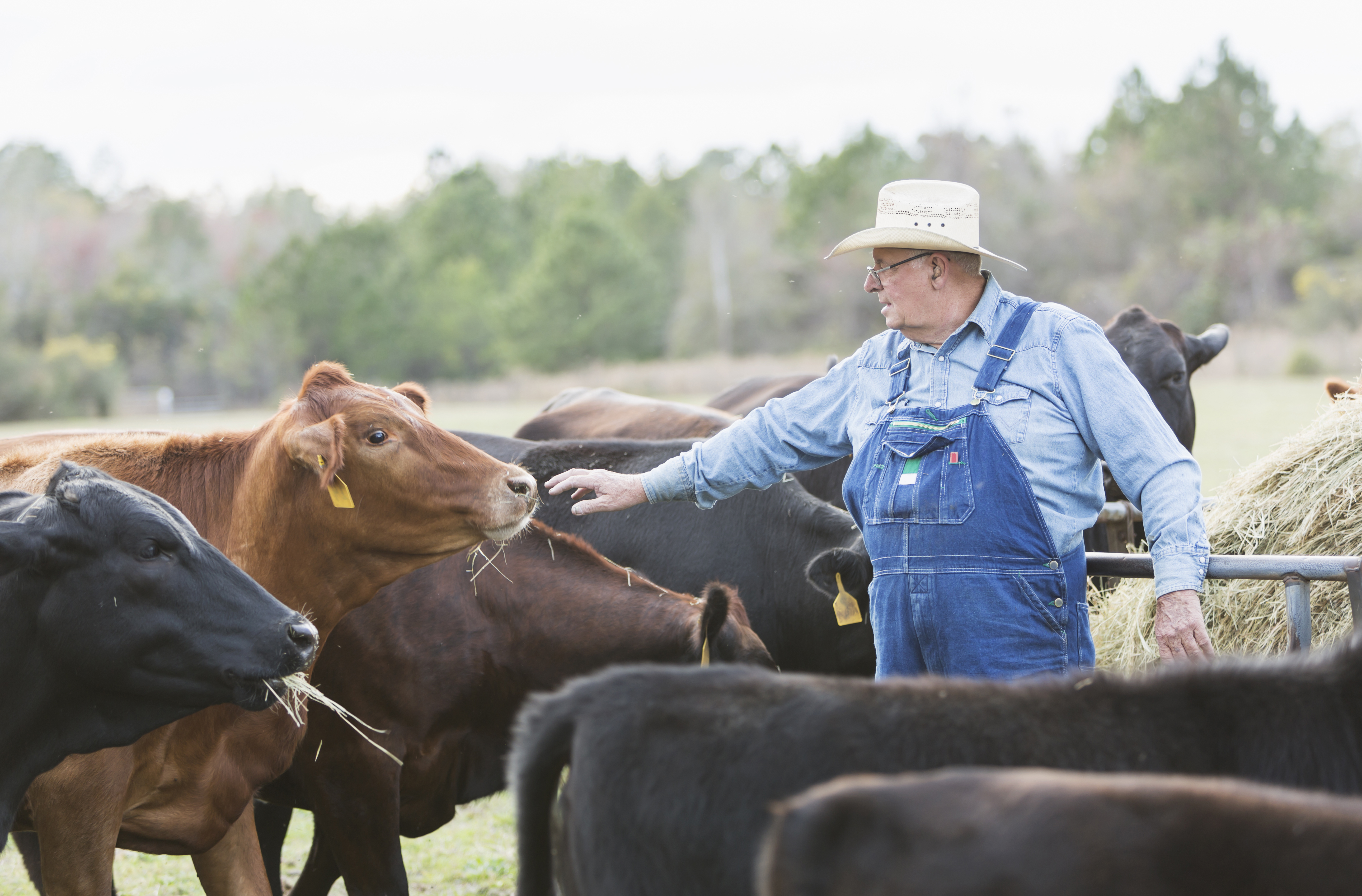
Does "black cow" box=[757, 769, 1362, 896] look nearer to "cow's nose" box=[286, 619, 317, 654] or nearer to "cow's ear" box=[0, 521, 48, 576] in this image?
"cow's nose" box=[286, 619, 317, 654]

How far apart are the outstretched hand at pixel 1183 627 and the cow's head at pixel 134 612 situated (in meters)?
2.14

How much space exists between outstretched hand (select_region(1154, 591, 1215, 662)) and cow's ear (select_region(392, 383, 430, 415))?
2.58 metres

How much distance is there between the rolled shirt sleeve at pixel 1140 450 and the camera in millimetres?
2898

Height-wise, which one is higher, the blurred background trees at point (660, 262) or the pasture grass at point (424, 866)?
the blurred background trees at point (660, 262)

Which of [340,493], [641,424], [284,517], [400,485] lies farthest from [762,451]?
[641,424]

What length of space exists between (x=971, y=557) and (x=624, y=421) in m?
4.90

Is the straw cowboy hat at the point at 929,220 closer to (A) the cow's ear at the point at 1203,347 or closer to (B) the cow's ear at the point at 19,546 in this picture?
(B) the cow's ear at the point at 19,546

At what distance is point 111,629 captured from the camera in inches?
112

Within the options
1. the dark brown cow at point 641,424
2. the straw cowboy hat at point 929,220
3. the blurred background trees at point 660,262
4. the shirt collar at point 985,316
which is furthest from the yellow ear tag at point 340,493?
the blurred background trees at point 660,262

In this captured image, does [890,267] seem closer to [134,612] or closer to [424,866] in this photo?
[134,612]

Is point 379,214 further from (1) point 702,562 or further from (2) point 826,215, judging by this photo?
A: (1) point 702,562

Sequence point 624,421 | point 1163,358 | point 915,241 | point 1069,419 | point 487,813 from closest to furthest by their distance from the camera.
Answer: point 1069,419 → point 915,241 → point 1163,358 → point 487,813 → point 624,421

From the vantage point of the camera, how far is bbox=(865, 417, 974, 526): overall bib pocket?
302 cm

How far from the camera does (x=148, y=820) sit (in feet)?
11.5
